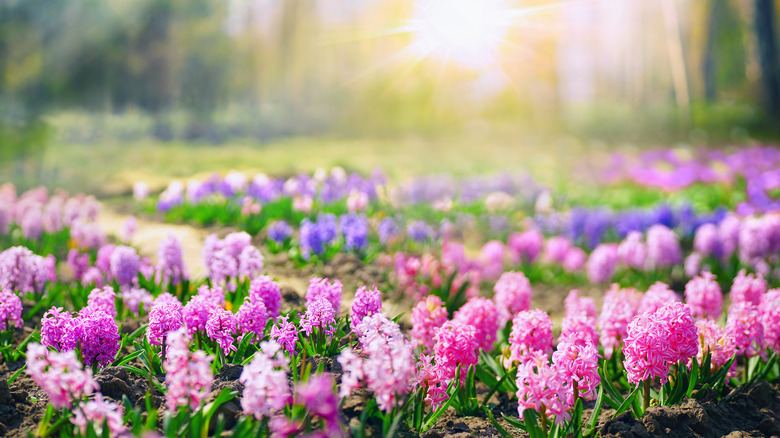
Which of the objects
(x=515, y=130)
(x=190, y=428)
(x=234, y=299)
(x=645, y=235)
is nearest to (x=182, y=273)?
(x=234, y=299)

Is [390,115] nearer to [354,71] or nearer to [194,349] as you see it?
[354,71]

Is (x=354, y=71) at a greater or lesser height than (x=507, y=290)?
greater

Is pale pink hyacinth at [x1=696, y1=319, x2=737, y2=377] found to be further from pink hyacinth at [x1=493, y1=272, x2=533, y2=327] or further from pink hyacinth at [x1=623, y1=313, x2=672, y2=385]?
pink hyacinth at [x1=493, y1=272, x2=533, y2=327]

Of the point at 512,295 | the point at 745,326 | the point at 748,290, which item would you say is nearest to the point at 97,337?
the point at 512,295

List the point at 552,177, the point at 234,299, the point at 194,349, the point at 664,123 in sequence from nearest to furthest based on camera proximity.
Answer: the point at 194,349
the point at 234,299
the point at 552,177
the point at 664,123

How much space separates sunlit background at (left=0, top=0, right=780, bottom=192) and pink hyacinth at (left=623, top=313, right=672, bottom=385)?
722 centimetres

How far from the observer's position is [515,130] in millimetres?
15312

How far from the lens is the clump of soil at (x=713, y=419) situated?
257 centimetres

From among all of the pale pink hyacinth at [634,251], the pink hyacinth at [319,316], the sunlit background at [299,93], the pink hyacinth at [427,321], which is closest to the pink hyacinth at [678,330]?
the pink hyacinth at [427,321]

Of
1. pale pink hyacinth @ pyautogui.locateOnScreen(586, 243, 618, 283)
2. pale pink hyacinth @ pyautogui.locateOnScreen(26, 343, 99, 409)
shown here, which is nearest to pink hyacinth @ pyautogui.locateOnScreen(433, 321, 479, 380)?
pale pink hyacinth @ pyautogui.locateOnScreen(26, 343, 99, 409)

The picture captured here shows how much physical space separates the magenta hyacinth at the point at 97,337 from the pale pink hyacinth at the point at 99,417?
0.58 metres

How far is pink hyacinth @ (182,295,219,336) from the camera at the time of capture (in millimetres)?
2715

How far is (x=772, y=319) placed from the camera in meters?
3.29

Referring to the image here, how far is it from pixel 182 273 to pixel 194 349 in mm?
1303
